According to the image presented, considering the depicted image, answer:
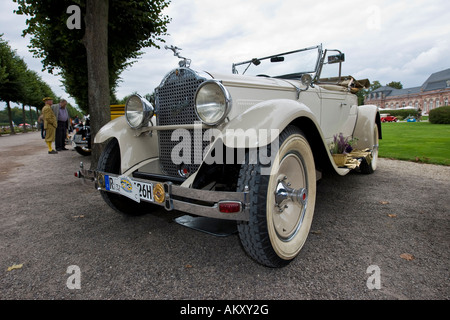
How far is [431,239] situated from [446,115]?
24.2 metres

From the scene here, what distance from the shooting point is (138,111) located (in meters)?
2.62

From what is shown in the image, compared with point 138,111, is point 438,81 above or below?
above

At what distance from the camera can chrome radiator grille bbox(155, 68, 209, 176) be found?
233 centimetres

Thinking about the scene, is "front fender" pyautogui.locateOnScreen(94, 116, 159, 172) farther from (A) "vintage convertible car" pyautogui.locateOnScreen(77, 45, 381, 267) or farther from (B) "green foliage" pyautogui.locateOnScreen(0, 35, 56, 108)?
(B) "green foliage" pyautogui.locateOnScreen(0, 35, 56, 108)

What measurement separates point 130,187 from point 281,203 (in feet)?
3.87

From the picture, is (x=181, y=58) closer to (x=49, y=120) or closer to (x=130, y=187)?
(x=130, y=187)

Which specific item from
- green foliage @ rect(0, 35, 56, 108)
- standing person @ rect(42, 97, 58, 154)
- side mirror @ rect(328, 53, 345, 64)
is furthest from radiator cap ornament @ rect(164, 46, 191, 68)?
green foliage @ rect(0, 35, 56, 108)

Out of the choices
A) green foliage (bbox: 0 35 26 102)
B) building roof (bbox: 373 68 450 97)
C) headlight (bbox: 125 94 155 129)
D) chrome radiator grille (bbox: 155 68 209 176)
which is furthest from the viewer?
building roof (bbox: 373 68 450 97)

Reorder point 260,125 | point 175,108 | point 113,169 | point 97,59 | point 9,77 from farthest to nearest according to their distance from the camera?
point 9,77 < point 97,59 < point 113,169 < point 175,108 < point 260,125

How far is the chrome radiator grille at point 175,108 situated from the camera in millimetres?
2332

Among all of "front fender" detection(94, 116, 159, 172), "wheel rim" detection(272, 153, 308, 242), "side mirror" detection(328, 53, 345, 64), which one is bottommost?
"wheel rim" detection(272, 153, 308, 242)

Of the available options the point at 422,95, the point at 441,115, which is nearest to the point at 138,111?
the point at 441,115

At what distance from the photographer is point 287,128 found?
2037 mm
